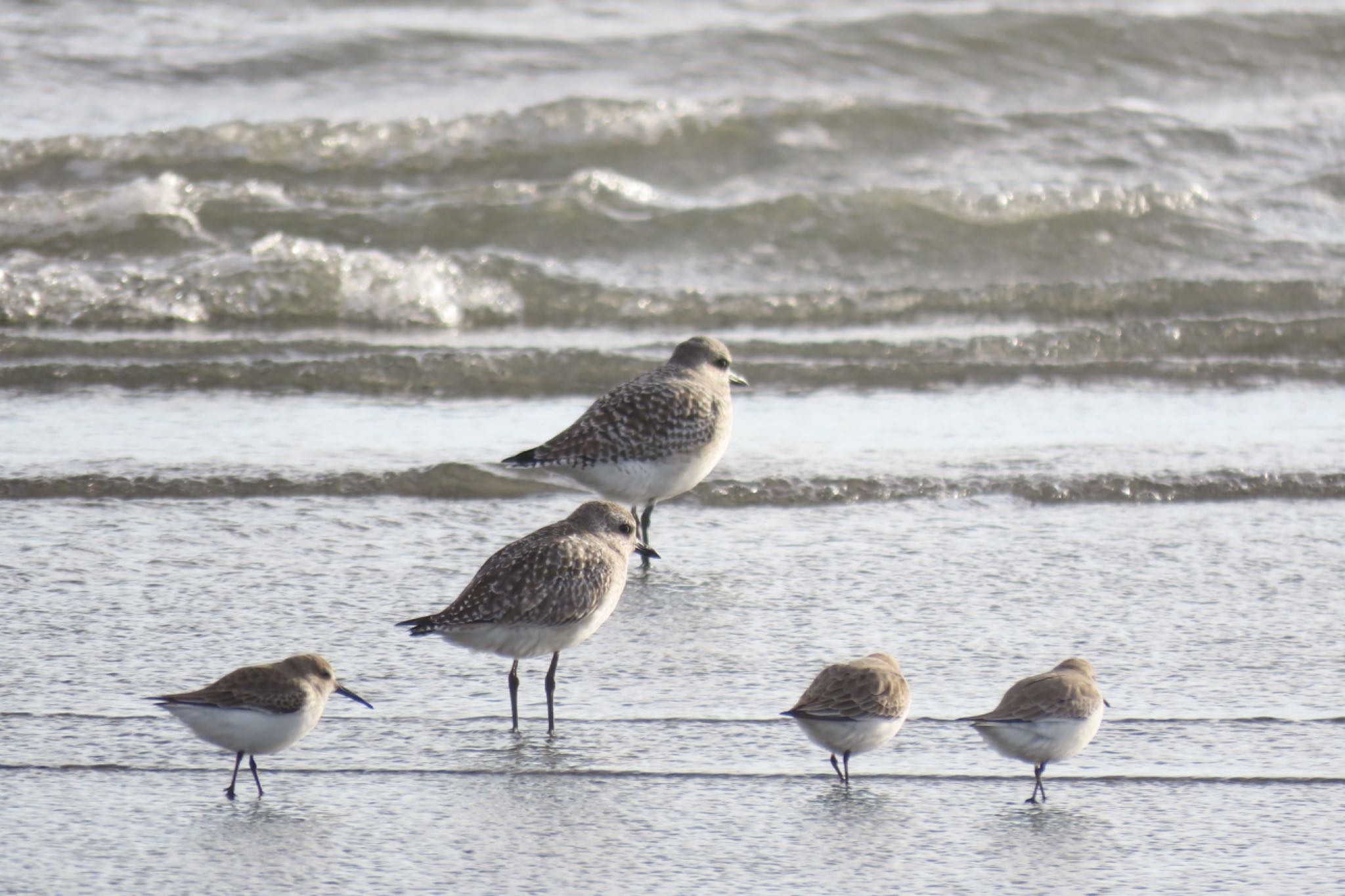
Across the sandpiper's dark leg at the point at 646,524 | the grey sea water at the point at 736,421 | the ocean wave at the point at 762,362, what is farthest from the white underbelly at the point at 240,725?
the ocean wave at the point at 762,362

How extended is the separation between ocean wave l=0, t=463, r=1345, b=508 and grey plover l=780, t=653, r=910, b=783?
2.89 meters

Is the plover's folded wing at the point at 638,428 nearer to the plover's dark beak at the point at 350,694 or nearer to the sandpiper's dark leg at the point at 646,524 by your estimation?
the sandpiper's dark leg at the point at 646,524

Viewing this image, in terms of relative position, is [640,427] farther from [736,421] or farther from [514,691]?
[514,691]

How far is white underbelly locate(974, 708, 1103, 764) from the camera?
4.19m

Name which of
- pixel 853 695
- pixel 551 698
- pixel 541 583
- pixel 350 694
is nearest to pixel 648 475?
pixel 541 583

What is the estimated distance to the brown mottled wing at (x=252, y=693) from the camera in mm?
4141

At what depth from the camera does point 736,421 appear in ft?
29.2

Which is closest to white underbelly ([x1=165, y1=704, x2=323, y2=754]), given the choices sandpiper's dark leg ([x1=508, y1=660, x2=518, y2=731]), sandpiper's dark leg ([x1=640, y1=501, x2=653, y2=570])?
sandpiper's dark leg ([x1=508, y1=660, x2=518, y2=731])

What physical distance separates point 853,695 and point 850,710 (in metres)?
0.04

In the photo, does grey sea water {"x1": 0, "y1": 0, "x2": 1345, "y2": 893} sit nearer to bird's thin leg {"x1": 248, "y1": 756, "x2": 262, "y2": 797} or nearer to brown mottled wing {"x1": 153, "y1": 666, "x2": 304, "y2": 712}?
bird's thin leg {"x1": 248, "y1": 756, "x2": 262, "y2": 797}

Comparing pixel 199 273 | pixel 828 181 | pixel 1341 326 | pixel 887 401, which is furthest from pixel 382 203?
pixel 1341 326

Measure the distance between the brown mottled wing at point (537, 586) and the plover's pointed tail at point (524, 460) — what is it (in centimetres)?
175

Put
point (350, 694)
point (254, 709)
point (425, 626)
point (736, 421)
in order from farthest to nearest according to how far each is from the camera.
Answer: point (736, 421), point (425, 626), point (350, 694), point (254, 709)

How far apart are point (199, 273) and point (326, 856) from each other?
8511 millimetres
